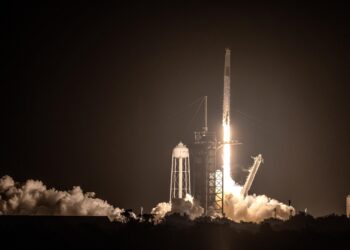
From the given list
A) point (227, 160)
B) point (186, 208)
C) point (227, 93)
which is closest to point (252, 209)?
point (227, 160)

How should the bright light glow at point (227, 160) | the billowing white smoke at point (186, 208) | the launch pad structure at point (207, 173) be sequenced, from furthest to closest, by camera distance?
the bright light glow at point (227, 160) → the launch pad structure at point (207, 173) → the billowing white smoke at point (186, 208)

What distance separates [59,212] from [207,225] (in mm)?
13755

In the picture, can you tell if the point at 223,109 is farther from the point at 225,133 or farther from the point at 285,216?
the point at 285,216

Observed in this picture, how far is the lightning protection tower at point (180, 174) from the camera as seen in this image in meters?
83.6

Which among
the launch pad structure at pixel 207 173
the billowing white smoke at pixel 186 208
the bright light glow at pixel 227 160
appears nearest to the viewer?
the billowing white smoke at pixel 186 208

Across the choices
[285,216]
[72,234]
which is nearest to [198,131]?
[285,216]

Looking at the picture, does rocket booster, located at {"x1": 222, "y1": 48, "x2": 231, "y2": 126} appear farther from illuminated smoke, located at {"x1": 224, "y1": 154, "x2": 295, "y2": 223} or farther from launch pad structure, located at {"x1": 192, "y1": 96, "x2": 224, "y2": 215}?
illuminated smoke, located at {"x1": 224, "y1": 154, "x2": 295, "y2": 223}

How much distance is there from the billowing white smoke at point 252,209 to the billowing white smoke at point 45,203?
865 cm

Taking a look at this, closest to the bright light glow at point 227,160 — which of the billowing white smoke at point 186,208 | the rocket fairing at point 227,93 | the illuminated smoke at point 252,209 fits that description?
the rocket fairing at point 227,93

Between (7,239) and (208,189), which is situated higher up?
(208,189)

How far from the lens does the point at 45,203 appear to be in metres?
81.7

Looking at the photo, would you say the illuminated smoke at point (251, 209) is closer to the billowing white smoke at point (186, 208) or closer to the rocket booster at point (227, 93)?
the billowing white smoke at point (186, 208)

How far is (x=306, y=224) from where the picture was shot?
7306 cm

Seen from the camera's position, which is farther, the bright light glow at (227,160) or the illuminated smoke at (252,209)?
the bright light glow at (227,160)
